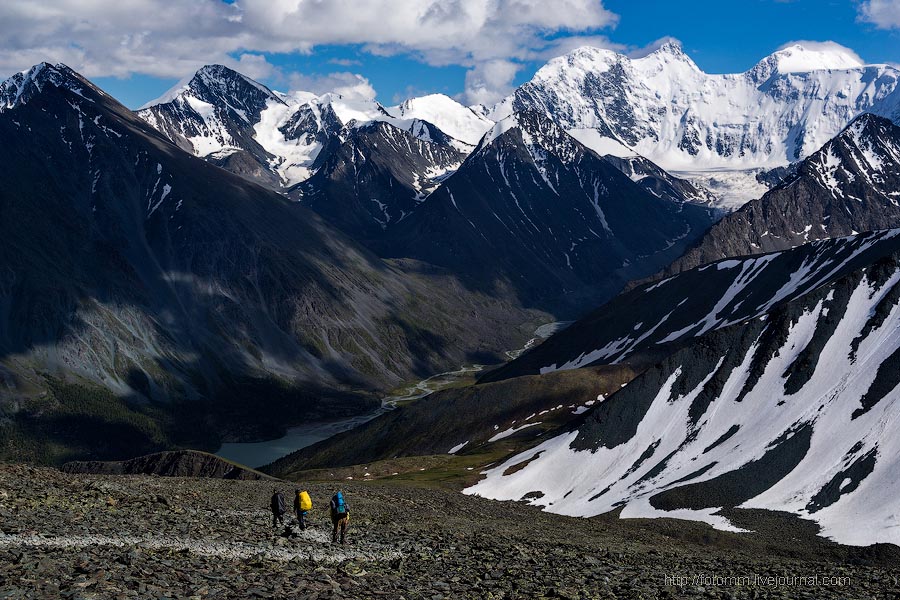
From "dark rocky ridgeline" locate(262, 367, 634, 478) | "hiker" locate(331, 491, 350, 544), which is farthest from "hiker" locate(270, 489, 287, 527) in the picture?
"dark rocky ridgeline" locate(262, 367, 634, 478)

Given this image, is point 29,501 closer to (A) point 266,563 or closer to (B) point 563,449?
(A) point 266,563

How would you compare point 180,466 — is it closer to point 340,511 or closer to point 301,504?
point 301,504

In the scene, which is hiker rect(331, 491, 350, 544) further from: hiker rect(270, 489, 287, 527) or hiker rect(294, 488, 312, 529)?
hiker rect(270, 489, 287, 527)

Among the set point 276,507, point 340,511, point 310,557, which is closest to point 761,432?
point 340,511

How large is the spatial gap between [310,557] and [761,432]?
87.3 m

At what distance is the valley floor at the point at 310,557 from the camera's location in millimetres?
31547

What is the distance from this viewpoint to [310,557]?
3988cm

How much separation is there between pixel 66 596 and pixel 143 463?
112468 mm

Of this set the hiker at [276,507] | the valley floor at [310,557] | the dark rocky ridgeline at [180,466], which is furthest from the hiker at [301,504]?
the dark rocky ridgeline at [180,466]

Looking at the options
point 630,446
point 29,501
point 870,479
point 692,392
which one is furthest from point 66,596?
point 692,392

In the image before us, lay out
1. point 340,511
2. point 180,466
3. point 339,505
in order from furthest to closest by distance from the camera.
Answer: point 180,466 → point 339,505 → point 340,511

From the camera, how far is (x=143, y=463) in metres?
135

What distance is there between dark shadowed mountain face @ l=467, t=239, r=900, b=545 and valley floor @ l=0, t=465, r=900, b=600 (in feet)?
121

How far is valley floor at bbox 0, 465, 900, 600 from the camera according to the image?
3155cm
